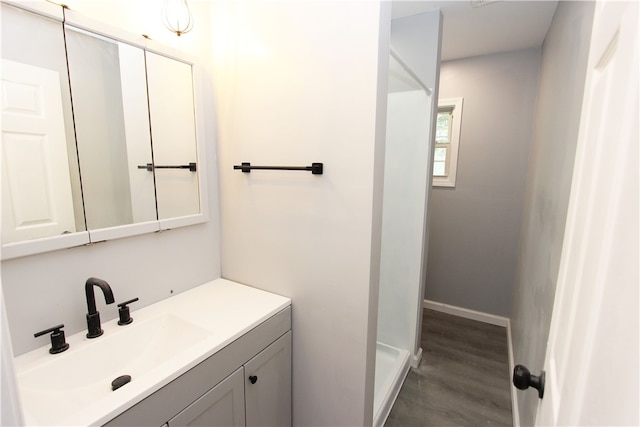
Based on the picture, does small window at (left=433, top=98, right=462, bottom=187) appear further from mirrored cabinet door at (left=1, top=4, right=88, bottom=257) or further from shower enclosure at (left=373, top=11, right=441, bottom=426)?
mirrored cabinet door at (left=1, top=4, right=88, bottom=257)

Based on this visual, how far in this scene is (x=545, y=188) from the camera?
66.0 inches

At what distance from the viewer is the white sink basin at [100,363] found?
0.95 meters

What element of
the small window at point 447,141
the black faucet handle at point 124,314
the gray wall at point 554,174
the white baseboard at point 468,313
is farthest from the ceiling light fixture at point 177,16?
the white baseboard at point 468,313

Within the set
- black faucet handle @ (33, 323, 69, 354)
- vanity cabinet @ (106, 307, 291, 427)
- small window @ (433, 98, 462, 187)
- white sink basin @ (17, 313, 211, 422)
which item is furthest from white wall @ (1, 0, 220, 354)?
small window @ (433, 98, 462, 187)

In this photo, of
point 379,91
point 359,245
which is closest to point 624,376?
point 359,245

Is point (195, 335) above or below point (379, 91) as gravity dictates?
below

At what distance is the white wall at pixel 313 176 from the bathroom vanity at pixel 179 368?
179mm

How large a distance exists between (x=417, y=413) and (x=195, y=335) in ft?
5.14

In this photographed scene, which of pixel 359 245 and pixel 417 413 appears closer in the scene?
pixel 359 245

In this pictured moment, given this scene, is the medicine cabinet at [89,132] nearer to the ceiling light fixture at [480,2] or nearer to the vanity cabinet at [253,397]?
the vanity cabinet at [253,397]

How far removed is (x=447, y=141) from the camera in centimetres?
316

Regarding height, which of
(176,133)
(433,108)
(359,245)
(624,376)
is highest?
(433,108)

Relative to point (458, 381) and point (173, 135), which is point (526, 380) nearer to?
point (173, 135)

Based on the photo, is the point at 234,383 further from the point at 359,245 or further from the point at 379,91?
the point at 379,91
